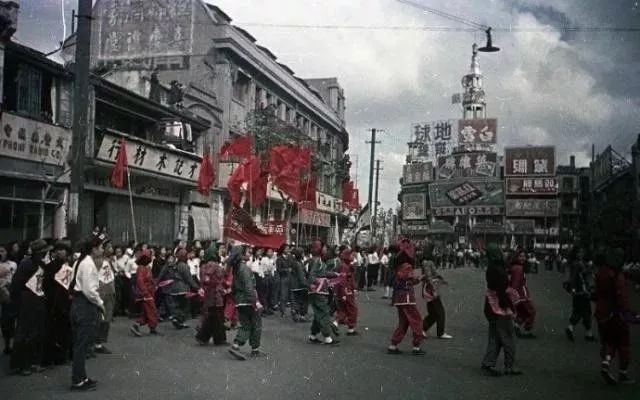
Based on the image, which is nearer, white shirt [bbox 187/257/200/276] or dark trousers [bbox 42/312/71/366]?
dark trousers [bbox 42/312/71/366]

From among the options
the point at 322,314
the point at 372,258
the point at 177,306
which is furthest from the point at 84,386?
the point at 372,258

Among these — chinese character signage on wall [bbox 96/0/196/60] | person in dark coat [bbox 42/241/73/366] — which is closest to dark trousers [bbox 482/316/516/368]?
person in dark coat [bbox 42/241/73/366]

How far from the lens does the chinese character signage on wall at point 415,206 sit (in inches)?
3442

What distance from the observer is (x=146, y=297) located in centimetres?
1188

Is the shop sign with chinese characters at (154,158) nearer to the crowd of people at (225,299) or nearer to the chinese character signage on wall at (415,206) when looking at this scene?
the crowd of people at (225,299)

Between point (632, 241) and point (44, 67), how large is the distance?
3521cm

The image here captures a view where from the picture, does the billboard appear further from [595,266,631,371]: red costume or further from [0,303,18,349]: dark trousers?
[0,303,18,349]: dark trousers

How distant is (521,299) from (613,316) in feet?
12.8

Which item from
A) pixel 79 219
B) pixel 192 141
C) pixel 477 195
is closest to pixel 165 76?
pixel 192 141

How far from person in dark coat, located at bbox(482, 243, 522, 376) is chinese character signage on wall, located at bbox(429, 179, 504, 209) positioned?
67.1 m

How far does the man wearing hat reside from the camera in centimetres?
791

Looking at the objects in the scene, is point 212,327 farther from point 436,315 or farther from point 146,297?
point 436,315

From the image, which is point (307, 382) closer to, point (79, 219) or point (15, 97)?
point (79, 219)

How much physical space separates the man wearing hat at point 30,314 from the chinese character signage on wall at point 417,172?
78.2m
